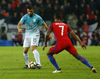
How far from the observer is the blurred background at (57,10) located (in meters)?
27.7

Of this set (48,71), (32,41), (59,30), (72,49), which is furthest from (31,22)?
(72,49)

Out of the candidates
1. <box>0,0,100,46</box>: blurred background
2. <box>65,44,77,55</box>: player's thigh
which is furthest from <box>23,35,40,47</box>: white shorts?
<box>0,0,100,46</box>: blurred background

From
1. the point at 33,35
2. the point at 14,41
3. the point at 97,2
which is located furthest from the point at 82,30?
the point at 33,35

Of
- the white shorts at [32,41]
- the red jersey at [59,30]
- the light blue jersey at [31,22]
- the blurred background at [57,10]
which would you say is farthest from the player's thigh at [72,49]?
the blurred background at [57,10]

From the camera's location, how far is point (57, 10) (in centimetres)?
2772

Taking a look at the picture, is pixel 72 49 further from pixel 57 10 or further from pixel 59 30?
pixel 57 10

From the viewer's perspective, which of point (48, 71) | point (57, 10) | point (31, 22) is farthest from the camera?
point (57, 10)

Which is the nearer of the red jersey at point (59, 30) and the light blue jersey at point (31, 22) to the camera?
the red jersey at point (59, 30)

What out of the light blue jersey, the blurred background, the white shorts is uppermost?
the light blue jersey

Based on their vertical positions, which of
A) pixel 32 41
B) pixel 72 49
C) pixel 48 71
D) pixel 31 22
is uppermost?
→ pixel 31 22

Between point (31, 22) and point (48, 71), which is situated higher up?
point (31, 22)

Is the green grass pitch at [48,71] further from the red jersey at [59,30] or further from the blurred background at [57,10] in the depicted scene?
the blurred background at [57,10]

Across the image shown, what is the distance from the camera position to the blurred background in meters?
27.7

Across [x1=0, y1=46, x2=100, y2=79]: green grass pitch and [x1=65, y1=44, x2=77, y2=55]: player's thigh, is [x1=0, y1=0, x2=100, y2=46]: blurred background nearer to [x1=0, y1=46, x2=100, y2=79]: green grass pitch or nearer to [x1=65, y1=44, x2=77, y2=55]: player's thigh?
[x1=0, y1=46, x2=100, y2=79]: green grass pitch
